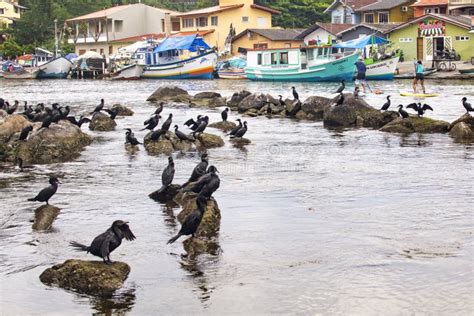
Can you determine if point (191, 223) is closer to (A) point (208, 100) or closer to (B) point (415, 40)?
(A) point (208, 100)

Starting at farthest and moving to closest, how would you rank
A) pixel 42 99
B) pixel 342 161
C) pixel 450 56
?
pixel 450 56 → pixel 42 99 → pixel 342 161

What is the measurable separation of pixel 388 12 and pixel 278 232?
61425 mm

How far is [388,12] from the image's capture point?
70000 mm

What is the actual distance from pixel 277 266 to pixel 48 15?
8755 cm

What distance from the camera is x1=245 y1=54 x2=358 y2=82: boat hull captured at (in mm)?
50781

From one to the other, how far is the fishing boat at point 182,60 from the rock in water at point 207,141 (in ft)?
138

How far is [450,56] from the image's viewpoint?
5512 centimetres

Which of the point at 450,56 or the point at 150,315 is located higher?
the point at 450,56

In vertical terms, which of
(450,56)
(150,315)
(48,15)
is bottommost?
(150,315)

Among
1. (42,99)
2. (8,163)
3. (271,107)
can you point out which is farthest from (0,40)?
(8,163)

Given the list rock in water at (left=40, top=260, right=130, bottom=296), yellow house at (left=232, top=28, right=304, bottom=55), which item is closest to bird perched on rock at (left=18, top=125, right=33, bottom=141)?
rock in water at (left=40, top=260, right=130, bottom=296)

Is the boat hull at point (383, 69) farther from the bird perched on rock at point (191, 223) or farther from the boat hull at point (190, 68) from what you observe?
the bird perched on rock at point (191, 223)

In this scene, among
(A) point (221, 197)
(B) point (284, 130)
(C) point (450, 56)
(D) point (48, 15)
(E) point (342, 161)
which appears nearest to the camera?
(A) point (221, 197)

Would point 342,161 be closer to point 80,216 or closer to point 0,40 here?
point 80,216
